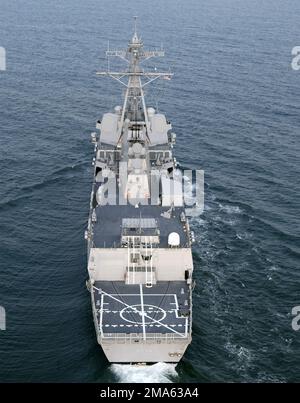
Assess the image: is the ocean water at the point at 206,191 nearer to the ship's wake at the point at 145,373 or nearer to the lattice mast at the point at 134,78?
the ship's wake at the point at 145,373

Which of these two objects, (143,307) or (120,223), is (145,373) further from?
(120,223)

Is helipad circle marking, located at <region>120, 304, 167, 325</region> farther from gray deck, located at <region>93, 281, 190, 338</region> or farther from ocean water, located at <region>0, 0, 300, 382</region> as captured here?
ocean water, located at <region>0, 0, 300, 382</region>

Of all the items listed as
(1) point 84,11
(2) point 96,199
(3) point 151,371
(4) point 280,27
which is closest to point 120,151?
(2) point 96,199

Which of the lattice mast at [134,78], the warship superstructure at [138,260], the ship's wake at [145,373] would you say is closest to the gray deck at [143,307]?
the warship superstructure at [138,260]

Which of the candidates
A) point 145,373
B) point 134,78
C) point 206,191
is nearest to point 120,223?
point 145,373

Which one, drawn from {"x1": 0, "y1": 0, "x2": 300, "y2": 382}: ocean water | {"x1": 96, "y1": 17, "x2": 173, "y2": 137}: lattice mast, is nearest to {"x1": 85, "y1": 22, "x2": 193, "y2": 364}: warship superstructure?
{"x1": 0, "y1": 0, "x2": 300, "y2": 382}: ocean water

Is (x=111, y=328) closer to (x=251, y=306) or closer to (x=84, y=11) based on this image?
(x=251, y=306)
